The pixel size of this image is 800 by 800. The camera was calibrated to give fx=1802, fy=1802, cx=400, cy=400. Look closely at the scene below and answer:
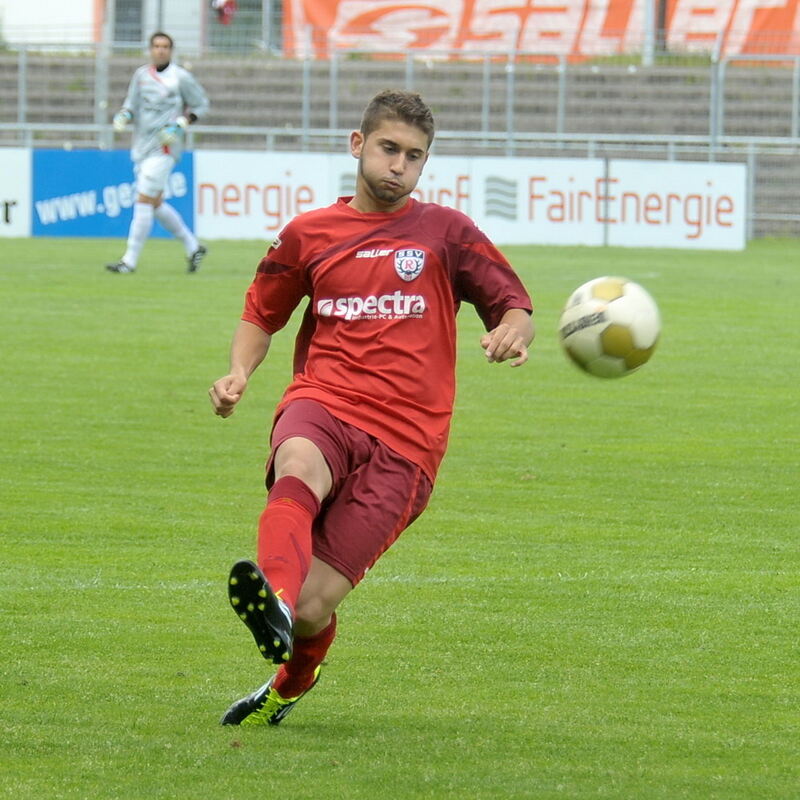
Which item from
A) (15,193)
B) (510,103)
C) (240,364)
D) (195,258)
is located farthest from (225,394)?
(510,103)

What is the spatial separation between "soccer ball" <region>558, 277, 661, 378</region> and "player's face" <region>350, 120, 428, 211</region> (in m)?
0.73

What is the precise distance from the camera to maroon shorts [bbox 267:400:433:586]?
4.76 metres

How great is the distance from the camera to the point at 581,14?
32375mm

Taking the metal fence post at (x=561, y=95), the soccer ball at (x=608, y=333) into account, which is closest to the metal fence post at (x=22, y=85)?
the metal fence post at (x=561, y=95)

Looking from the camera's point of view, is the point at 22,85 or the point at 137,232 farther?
the point at 22,85

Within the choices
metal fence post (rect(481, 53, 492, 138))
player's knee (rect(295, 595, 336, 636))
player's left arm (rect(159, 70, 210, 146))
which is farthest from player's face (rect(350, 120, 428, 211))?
metal fence post (rect(481, 53, 492, 138))

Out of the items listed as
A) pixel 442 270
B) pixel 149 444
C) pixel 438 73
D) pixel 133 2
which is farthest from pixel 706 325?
pixel 133 2

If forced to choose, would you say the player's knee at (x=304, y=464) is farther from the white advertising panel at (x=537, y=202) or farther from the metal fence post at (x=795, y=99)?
the metal fence post at (x=795, y=99)

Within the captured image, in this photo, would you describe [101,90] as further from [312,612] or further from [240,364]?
[312,612]

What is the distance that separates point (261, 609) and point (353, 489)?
0.70 meters

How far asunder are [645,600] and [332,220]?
2210 mm

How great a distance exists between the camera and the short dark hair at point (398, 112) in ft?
16.4

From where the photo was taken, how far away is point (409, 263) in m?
5.02

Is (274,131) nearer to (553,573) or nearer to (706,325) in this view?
(706,325)
